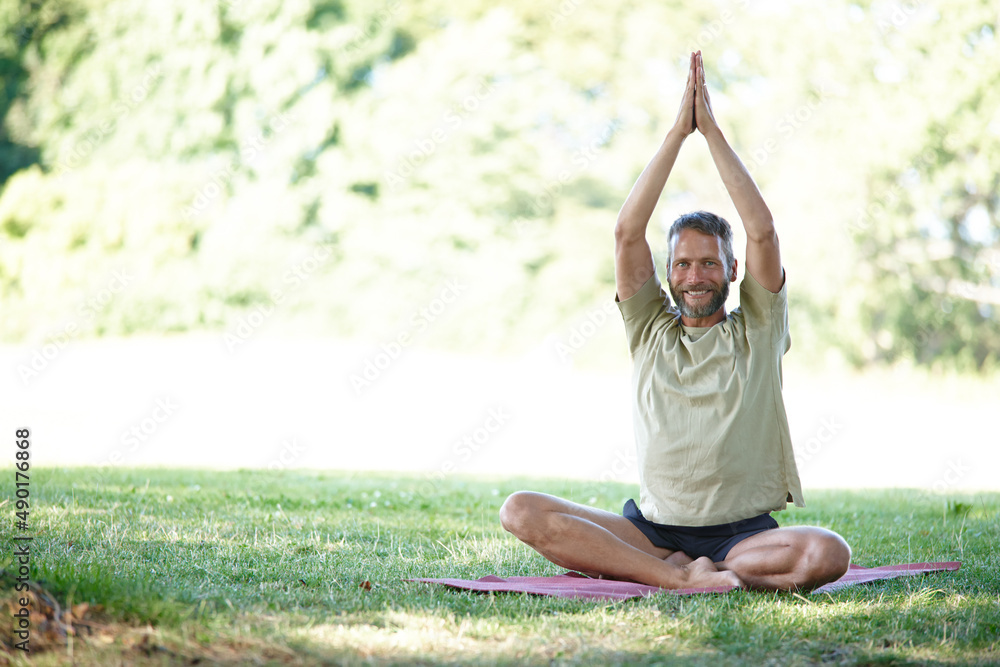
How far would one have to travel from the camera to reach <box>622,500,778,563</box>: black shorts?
3582 mm

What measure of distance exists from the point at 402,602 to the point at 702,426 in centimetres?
132

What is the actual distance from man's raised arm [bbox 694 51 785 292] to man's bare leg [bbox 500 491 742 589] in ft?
3.77

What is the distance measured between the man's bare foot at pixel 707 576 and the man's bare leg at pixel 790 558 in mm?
60

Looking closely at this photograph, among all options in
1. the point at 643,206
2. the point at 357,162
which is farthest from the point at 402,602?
the point at 357,162

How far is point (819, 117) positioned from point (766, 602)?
18705 mm

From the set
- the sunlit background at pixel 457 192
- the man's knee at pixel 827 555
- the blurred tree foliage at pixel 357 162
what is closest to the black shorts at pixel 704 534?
the man's knee at pixel 827 555

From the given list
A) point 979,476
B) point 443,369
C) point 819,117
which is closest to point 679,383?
point 979,476

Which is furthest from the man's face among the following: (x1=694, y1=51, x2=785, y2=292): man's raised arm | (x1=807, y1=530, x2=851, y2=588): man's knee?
(x1=807, y1=530, x2=851, y2=588): man's knee

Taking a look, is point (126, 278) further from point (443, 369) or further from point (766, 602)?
point (766, 602)

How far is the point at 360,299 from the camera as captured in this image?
24.6m

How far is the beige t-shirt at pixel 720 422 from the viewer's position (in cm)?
350

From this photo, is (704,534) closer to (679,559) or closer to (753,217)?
(679,559)

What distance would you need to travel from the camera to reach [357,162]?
81.1 feet

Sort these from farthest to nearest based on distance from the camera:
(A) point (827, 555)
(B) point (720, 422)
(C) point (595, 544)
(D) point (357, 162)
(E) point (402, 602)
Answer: (D) point (357, 162), (C) point (595, 544), (B) point (720, 422), (A) point (827, 555), (E) point (402, 602)
